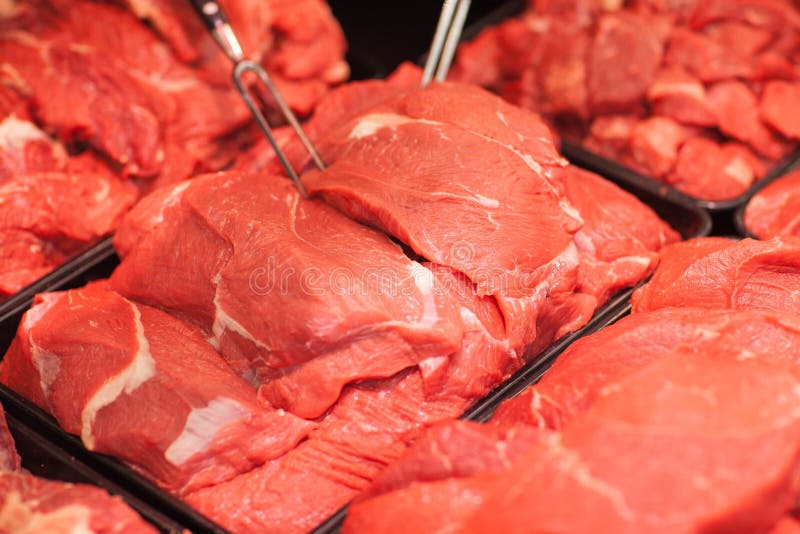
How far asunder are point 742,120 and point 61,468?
2.87 m

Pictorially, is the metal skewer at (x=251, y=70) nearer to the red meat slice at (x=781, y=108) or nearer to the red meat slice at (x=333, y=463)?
the red meat slice at (x=333, y=463)

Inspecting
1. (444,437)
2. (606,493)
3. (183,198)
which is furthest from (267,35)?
(606,493)

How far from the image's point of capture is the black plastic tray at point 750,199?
9.95ft

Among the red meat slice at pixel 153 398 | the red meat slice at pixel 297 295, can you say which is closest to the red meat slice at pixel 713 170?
the red meat slice at pixel 297 295

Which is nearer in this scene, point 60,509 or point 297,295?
point 60,509

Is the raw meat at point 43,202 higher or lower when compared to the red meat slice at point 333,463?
higher

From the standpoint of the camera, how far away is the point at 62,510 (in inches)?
74.5

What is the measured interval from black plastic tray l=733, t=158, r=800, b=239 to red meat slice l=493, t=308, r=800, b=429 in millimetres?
893

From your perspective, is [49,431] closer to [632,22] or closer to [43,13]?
[43,13]

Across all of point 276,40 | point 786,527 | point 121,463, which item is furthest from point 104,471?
point 276,40

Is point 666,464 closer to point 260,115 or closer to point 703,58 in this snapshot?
point 260,115

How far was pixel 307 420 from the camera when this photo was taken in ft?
7.50

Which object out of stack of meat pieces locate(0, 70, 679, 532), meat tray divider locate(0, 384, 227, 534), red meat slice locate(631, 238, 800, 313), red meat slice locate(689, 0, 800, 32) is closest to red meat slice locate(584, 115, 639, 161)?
red meat slice locate(689, 0, 800, 32)

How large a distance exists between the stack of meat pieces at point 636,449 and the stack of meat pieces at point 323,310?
0.98 feet
